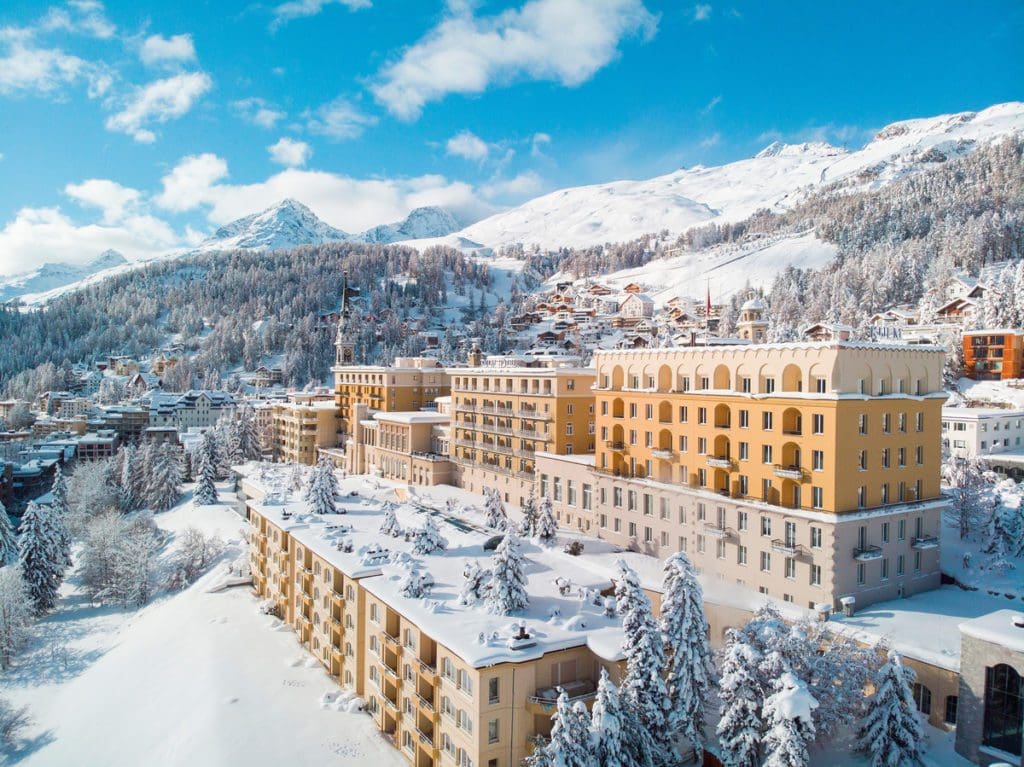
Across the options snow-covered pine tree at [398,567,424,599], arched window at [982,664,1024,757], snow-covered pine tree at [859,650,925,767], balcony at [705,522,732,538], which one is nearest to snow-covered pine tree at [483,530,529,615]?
snow-covered pine tree at [398,567,424,599]

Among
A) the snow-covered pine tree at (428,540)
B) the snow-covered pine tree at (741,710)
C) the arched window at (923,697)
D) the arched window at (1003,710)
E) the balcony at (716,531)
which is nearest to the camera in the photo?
the arched window at (1003,710)

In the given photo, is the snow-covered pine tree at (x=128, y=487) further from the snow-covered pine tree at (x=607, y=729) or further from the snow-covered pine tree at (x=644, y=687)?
the snow-covered pine tree at (x=607, y=729)

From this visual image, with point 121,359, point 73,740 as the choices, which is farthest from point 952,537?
point 121,359

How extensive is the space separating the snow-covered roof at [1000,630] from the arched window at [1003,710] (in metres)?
0.88

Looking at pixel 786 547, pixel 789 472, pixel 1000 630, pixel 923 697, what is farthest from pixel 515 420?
pixel 1000 630

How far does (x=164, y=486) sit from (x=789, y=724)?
8748cm

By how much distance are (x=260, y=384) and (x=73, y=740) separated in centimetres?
13608

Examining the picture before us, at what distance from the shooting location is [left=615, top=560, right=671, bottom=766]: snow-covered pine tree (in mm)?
22328

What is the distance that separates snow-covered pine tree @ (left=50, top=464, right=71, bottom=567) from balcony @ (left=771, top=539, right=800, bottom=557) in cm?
6435

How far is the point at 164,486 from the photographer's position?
287 feet

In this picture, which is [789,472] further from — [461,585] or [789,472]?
[461,585]

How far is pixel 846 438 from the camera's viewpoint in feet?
105

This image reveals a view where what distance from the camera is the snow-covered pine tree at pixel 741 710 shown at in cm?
2188

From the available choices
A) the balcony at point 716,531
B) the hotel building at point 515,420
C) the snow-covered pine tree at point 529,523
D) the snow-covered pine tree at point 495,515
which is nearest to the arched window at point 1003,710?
the balcony at point 716,531
